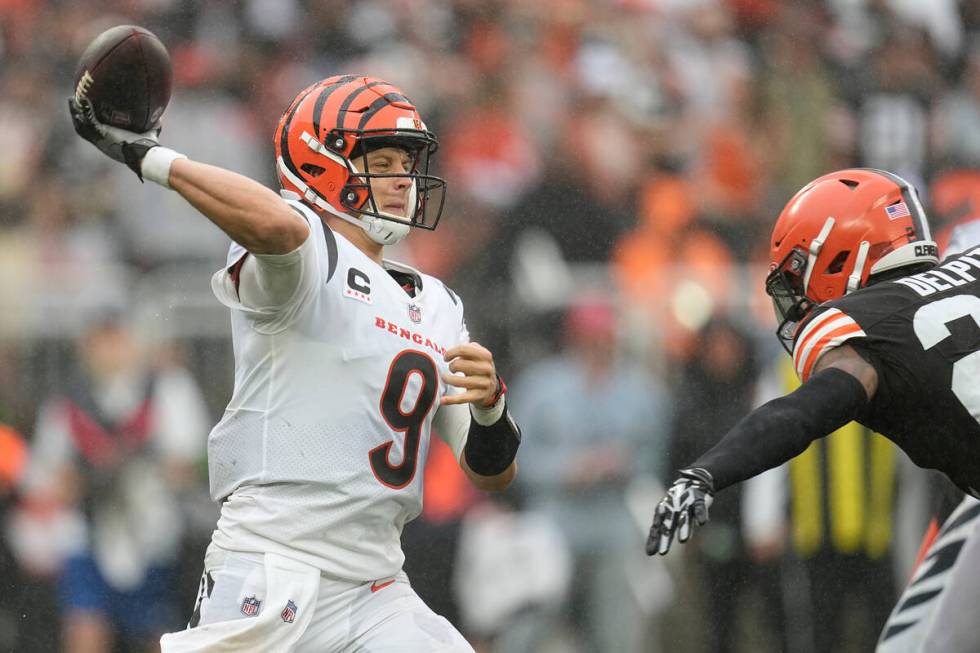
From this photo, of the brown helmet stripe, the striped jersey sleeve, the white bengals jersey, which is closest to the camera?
the striped jersey sleeve

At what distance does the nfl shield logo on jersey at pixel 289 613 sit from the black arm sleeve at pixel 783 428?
1013mm

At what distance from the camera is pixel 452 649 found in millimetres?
3590

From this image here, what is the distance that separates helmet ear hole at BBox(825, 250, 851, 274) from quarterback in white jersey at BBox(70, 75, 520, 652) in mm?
929

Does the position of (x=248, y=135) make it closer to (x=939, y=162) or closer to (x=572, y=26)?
(x=572, y=26)

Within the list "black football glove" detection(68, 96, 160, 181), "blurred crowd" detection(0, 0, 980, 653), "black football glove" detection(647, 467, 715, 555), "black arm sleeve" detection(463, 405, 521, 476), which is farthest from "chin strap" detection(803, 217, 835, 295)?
"blurred crowd" detection(0, 0, 980, 653)

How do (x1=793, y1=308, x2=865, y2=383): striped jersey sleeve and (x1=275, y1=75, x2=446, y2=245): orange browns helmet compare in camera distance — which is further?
(x1=275, y1=75, x2=446, y2=245): orange browns helmet

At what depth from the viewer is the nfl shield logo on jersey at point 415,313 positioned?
3.78 metres

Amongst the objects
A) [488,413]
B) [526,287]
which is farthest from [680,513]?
[526,287]

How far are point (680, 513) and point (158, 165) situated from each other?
4.45 feet

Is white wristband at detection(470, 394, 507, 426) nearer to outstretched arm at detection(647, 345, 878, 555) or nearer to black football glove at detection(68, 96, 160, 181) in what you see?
outstretched arm at detection(647, 345, 878, 555)

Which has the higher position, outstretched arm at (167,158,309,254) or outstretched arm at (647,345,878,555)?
outstretched arm at (167,158,309,254)

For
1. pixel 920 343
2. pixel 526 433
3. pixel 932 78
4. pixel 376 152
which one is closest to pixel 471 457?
pixel 376 152

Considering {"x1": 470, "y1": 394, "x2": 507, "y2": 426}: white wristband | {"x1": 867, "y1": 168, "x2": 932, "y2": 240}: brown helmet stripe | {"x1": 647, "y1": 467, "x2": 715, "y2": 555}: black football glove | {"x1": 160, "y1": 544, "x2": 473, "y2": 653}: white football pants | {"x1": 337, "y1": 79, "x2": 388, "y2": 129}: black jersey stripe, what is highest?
{"x1": 337, "y1": 79, "x2": 388, "y2": 129}: black jersey stripe

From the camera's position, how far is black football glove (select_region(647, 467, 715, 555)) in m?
3.01
